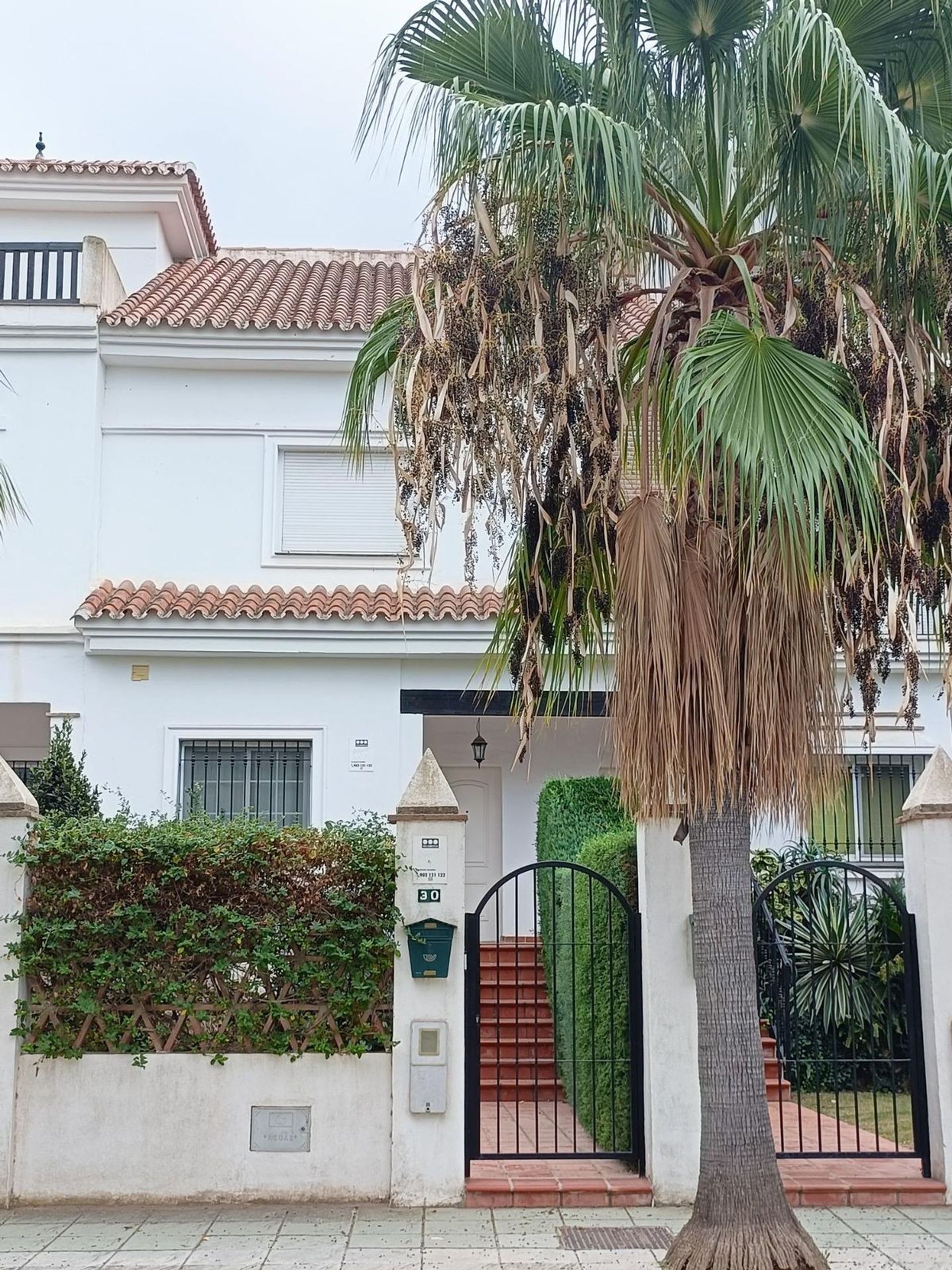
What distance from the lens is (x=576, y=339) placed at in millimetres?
7605

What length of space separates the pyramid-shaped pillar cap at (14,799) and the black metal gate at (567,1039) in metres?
3.01

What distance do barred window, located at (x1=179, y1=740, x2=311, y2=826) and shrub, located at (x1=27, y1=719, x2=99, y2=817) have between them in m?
2.35

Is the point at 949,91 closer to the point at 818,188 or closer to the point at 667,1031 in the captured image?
the point at 818,188

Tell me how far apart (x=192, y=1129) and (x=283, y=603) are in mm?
7099

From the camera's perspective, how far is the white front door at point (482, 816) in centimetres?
1742

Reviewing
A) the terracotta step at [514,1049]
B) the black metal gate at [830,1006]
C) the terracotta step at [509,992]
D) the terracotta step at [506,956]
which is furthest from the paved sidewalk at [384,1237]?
the terracotta step at [506,956]

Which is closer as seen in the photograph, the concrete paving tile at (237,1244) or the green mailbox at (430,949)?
the concrete paving tile at (237,1244)

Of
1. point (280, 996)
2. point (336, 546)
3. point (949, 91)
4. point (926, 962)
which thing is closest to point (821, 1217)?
point (926, 962)

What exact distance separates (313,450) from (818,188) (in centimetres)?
937

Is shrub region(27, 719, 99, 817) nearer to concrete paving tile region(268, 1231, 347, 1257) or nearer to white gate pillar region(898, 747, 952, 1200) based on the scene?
concrete paving tile region(268, 1231, 347, 1257)

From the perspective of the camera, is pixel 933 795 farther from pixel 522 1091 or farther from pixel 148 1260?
pixel 148 1260

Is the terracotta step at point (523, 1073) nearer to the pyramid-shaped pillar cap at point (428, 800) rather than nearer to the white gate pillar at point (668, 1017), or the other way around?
the white gate pillar at point (668, 1017)

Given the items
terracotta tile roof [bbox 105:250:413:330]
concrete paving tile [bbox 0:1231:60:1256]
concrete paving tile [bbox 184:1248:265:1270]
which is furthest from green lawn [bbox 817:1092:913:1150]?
terracotta tile roof [bbox 105:250:413:330]

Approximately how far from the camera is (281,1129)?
8.81m
